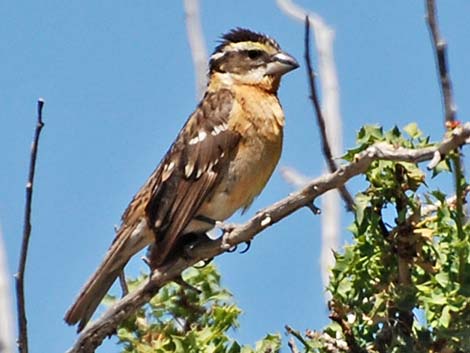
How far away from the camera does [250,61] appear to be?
5.58 m

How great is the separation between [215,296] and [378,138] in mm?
904

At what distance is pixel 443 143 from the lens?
9.25 ft

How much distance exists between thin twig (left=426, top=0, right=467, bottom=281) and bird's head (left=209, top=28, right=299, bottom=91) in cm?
240

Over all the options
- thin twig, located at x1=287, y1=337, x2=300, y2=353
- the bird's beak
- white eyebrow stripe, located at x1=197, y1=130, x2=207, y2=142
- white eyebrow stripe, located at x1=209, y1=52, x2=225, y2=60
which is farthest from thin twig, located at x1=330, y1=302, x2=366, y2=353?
white eyebrow stripe, located at x1=209, y1=52, x2=225, y2=60

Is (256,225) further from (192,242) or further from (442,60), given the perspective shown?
(192,242)

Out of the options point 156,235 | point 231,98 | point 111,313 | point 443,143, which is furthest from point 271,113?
point 443,143

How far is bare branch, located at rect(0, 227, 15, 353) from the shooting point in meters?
3.46

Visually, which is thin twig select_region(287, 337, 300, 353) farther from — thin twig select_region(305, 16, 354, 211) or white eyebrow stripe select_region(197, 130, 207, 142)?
white eyebrow stripe select_region(197, 130, 207, 142)

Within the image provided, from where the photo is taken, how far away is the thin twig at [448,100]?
9.43 ft

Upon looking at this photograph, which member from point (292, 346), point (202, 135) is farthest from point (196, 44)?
point (292, 346)

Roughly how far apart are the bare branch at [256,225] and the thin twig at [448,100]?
0.27 feet

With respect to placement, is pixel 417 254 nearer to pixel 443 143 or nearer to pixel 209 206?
pixel 443 143

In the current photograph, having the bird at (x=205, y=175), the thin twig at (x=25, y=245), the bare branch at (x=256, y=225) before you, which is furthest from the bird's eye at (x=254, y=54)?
the thin twig at (x=25, y=245)

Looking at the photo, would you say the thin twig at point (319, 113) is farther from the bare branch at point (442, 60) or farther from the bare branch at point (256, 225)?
the bare branch at point (442, 60)
